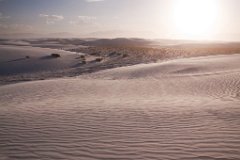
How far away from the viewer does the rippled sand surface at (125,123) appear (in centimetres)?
504

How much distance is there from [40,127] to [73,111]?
1.56 m

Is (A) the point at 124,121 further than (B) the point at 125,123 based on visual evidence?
Yes

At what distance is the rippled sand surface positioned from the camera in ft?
16.5

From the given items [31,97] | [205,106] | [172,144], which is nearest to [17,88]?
[31,97]

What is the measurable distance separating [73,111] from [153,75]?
30.3ft

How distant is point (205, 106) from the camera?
818cm

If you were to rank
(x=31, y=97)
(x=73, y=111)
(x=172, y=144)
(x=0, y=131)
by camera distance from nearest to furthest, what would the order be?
(x=172, y=144) < (x=0, y=131) < (x=73, y=111) < (x=31, y=97)

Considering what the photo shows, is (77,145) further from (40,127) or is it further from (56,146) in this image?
(40,127)

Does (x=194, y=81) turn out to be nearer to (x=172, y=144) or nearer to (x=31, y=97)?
(x=31, y=97)

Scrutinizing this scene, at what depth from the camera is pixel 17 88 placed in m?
13.2

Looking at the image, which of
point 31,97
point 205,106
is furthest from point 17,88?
point 205,106

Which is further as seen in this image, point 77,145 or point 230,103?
point 230,103

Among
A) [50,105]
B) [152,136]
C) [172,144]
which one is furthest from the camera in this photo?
[50,105]

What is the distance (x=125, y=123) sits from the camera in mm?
6738
